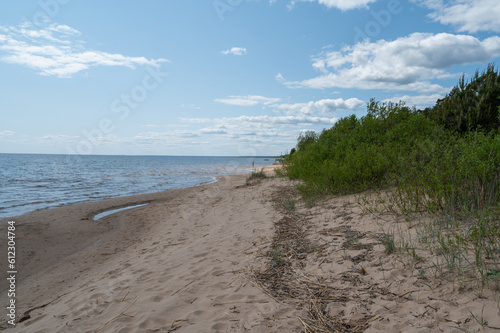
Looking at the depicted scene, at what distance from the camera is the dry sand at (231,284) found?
290 centimetres

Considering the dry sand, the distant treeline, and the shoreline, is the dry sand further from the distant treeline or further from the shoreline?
the distant treeline

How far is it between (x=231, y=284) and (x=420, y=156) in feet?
18.3

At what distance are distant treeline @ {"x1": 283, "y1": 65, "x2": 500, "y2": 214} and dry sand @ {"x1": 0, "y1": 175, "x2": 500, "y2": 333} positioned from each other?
102 cm

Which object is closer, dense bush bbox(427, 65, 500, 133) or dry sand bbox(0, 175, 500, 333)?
dry sand bbox(0, 175, 500, 333)

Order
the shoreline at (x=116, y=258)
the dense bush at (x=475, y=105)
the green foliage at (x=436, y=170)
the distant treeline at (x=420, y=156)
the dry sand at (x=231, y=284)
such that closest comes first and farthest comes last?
the dry sand at (x=231, y=284) < the green foliage at (x=436, y=170) < the shoreline at (x=116, y=258) < the distant treeline at (x=420, y=156) < the dense bush at (x=475, y=105)

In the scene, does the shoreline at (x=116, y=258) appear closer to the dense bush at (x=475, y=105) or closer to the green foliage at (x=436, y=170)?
the green foliage at (x=436, y=170)

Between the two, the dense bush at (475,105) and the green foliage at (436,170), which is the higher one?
the dense bush at (475,105)

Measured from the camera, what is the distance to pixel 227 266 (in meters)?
4.75

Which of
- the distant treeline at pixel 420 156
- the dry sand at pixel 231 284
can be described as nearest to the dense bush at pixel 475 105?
the distant treeline at pixel 420 156

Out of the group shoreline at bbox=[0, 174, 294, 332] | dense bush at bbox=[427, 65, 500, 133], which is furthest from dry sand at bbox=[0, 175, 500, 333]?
dense bush at bbox=[427, 65, 500, 133]

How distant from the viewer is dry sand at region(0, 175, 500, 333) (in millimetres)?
2902

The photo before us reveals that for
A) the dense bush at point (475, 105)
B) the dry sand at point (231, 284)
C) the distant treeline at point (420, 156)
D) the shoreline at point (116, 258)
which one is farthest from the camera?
the dense bush at point (475, 105)

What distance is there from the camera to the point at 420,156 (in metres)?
7.02

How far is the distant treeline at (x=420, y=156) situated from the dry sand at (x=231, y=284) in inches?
40.3
